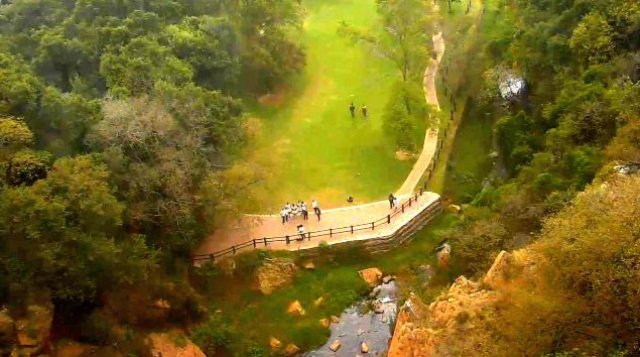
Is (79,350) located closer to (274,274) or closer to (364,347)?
(274,274)

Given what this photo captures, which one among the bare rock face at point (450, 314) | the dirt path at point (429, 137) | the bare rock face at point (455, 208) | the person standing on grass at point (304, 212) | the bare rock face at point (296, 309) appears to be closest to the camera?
A: the bare rock face at point (450, 314)

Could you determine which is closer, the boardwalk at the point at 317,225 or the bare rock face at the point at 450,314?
the bare rock face at the point at 450,314

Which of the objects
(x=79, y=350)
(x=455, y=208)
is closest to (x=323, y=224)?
(x=455, y=208)

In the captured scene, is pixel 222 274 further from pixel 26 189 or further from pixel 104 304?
pixel 26 189

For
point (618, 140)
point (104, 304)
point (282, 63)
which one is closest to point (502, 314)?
point (618, 140)

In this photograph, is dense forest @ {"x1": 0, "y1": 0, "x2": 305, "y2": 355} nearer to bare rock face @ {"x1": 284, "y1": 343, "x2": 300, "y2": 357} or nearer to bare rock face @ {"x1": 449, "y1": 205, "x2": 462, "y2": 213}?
bare rock face @ {"x1": 284, "y1": 343, "x2": 300, "y2": 357}

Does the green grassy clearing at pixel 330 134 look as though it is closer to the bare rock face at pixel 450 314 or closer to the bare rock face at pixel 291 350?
the bare rock face at pixel 291 350

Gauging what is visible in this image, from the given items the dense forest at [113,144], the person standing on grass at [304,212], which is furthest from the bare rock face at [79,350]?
the person standing on grass at [304,212]
